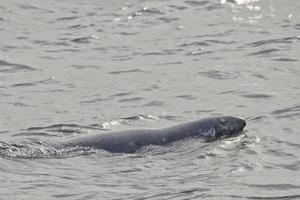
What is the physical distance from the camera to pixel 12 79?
1567 cm

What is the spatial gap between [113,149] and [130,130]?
1.95ft

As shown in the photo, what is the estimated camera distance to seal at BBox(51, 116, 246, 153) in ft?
35.6

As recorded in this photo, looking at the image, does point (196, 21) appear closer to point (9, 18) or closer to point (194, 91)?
point (9, 18)

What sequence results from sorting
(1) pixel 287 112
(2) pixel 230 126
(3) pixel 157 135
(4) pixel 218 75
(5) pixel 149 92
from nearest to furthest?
(3) pixel 157 135 < (2) pixel 230 126 < (1) pixel 287 112 < (5) pixel 149 92 < (4) pixel 218 75

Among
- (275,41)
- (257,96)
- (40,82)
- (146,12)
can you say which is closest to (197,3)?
(146,12)

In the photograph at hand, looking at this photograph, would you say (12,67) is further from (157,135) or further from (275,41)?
(157,135)

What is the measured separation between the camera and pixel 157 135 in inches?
440

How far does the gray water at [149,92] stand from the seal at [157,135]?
0.15m

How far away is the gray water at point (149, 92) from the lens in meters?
9.57

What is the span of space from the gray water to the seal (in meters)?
0.15

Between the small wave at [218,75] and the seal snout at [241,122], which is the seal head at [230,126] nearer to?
the seal snout at [241,122]

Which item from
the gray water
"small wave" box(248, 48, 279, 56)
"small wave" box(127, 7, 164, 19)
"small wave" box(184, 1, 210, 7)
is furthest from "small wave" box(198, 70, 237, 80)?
"small wave" box(184, 1, 210, 7)

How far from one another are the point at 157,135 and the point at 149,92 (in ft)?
11.4

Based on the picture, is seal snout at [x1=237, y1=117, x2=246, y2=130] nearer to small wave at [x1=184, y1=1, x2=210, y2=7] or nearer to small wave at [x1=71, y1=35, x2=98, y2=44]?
small wave at [x1=71, y1=35, x2=98, y2=44]
